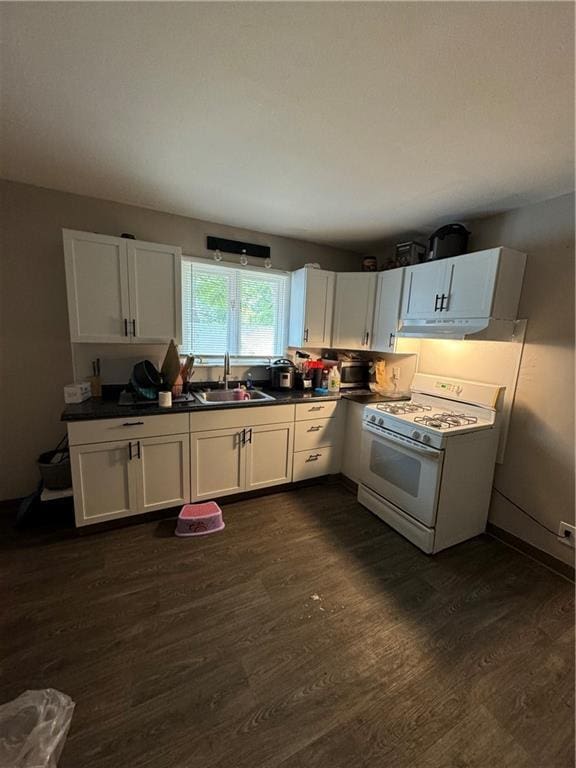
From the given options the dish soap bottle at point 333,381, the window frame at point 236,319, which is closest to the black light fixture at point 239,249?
the window frame at point 236,319

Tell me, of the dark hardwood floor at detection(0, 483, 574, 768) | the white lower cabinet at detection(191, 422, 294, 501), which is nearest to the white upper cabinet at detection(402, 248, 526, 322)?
the white lower cabinet at detection(191, 422, 294, 501)

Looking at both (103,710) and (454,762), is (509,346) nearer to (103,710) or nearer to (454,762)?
(454,762)

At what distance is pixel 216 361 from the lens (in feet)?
9.88

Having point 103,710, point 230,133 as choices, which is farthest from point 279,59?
point 103,710

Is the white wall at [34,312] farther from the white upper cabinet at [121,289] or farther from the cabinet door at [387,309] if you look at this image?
the cabinet door at [387,309]

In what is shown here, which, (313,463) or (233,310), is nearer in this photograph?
(313,463)

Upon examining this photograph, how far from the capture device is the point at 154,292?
2412mm

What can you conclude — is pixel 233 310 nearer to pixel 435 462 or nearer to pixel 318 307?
pixel 318 307

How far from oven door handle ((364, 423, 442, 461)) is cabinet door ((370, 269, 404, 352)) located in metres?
0.87

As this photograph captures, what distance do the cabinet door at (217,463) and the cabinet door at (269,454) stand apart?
74mm

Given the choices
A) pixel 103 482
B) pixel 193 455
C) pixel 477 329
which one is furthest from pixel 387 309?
pixel 103 482

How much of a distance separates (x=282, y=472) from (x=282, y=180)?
2.28 m

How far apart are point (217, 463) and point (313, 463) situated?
3.09 ft

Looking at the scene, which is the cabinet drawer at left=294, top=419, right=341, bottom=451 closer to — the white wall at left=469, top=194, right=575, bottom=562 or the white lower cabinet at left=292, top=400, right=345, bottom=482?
the white lower cabinet at left=292, top=400, right=345, bottom=482
